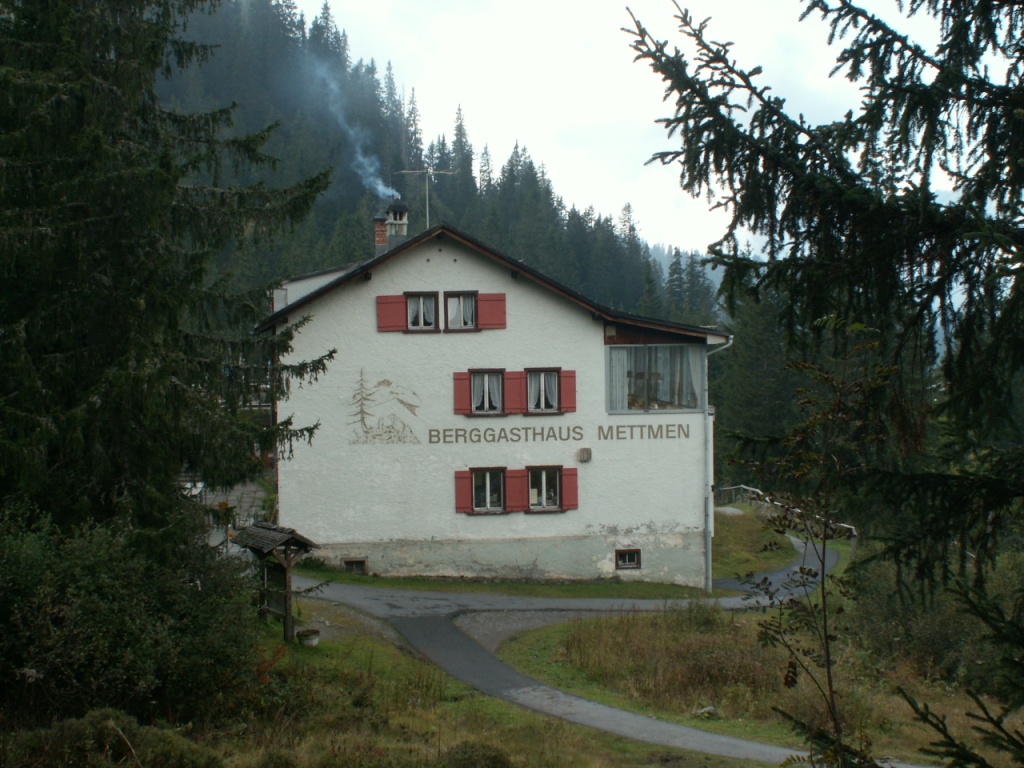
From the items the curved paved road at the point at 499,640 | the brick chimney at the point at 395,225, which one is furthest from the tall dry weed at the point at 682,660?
the brick chimney at the point at 395,225

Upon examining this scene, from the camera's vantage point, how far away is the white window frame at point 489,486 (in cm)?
2538

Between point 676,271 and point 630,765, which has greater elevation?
A: point 676,271

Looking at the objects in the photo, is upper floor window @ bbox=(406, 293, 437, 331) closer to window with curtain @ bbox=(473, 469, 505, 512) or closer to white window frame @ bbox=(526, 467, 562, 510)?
window with curtain @ bbox=(473, 469, 505, 512)

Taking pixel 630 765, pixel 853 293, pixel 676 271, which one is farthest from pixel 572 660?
pixel 676 271

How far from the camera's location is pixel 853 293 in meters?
6.73

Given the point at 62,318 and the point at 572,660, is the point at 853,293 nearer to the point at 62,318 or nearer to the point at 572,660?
the point at 62,318

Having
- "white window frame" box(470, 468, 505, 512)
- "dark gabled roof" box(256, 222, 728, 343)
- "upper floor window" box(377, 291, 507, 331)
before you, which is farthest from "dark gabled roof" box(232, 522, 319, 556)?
"upper floor window" box(377, 291, 507, 331)

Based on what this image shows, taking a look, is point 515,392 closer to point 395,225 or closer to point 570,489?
point 570,489

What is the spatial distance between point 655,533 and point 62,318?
1713 centimetres

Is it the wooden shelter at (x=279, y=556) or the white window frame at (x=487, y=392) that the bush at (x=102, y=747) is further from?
the white window frame at (x=487, y=392)

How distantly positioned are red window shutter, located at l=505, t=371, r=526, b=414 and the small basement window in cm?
449

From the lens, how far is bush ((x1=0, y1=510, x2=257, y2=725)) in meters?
9.20

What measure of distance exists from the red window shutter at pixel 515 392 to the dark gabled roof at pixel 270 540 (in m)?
10.1

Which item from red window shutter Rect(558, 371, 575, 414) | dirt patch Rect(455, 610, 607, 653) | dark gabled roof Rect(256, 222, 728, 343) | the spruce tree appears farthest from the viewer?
red window shutter Rect(558, 371, 575, 414)
